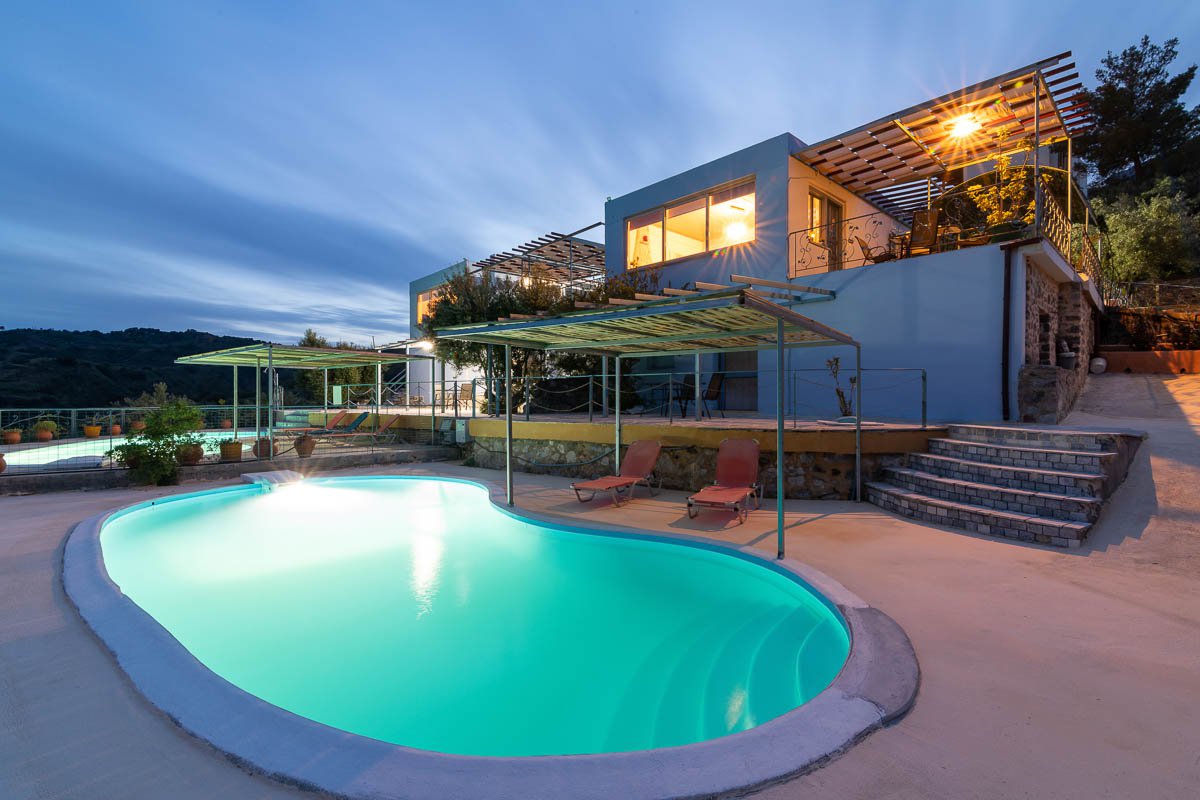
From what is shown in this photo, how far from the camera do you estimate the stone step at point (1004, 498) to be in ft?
18.6

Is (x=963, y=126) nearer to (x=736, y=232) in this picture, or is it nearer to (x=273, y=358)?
(x=736, y=232)

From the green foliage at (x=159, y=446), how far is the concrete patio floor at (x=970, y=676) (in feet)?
12.7

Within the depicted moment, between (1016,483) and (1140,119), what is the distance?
3418 centimetres

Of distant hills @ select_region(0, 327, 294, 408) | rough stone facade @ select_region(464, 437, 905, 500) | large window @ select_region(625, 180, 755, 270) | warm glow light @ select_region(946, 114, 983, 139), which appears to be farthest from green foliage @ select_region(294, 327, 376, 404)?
warm glow light @ select_region(946, 114, 983, 139)

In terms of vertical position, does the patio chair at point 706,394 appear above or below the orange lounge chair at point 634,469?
above

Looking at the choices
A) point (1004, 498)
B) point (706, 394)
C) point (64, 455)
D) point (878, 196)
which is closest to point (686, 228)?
point (706, 394)

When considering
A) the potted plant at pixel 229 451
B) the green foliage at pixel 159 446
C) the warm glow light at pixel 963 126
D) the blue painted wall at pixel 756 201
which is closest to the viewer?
the green foliage at pixel 159 446

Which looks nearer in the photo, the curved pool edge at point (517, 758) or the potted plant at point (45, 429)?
the curved pool edge at point (517, 758)

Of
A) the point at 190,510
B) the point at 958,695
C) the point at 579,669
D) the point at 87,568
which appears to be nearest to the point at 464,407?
the point at 190,510

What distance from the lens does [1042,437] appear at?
694 centimetres

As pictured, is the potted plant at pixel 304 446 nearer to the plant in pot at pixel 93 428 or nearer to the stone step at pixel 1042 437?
the plant in pot at pixel 93 428

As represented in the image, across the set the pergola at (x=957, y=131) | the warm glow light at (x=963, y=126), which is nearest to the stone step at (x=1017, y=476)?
the pergola at (x=957, y=131)

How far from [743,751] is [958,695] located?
1.37 meters

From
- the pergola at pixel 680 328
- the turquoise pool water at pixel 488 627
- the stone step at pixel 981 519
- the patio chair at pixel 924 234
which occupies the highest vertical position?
the patio chair at pixel 924 234
